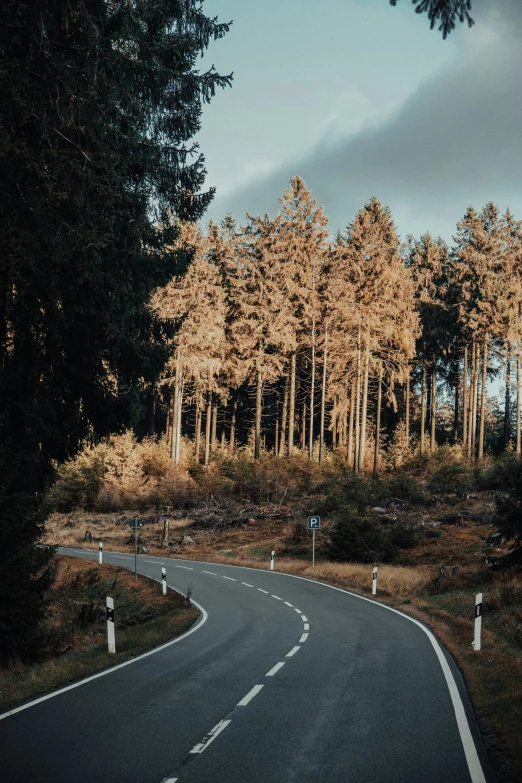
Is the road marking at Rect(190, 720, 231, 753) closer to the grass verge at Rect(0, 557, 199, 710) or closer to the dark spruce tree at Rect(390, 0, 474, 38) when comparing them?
the grass verge at Rect(0, 557, 199, 710)

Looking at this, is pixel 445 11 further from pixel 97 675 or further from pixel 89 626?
pixel 89 626

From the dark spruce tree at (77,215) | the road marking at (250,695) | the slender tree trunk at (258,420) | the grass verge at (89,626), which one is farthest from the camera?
the slender tree trunk at (258,420)

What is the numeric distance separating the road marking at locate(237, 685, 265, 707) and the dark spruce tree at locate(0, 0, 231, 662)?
16.4 ft

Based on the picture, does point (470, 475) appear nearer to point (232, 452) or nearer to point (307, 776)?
point (232, 452)

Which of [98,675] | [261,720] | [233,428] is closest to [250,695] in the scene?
[261,720]

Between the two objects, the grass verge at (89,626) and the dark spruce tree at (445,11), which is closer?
the dark spruce tree at (445,11)

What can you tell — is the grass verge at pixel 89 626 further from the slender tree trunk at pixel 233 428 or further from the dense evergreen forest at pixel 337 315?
the slender tree trunk at pixel 233 428

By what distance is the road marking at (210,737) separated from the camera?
22.6ft

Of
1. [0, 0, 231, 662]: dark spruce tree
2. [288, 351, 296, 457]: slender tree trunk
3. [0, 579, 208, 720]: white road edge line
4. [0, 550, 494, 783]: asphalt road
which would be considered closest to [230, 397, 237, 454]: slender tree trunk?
[288, 351, 296, 457]: slender tree trunk

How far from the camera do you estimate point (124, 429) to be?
58.2 ft

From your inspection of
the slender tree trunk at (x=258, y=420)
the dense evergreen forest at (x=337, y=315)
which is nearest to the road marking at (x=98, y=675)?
the dense evergreen forest at (x=337, y=315)

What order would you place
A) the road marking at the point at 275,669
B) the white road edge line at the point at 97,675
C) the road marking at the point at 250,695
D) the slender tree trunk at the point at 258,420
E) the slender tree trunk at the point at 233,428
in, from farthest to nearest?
the slender tree trunk at the point at 233,428, the slender tree trunk at the point at 258,420, the road marking at the point at 275,669, the road marking at the point at 250,695, the white road edge line at the point at 97,675

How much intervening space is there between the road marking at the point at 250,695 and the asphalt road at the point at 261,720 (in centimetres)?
3

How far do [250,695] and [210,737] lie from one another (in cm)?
240
